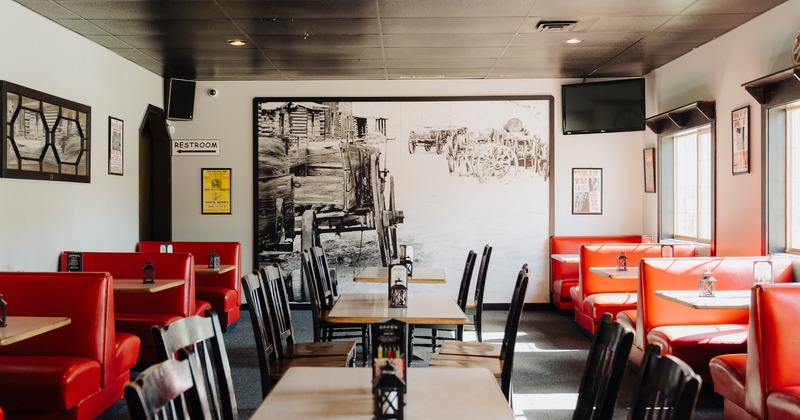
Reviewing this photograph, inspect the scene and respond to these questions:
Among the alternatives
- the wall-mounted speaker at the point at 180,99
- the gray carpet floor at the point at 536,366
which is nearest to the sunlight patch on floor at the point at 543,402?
the gray carpet floor at the point at 536,366

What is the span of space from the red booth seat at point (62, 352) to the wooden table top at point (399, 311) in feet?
4.95

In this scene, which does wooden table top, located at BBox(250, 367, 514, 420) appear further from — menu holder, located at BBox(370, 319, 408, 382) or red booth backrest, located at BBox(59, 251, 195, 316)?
red booth backrest, located at BBox(59, 251, 195, 316)

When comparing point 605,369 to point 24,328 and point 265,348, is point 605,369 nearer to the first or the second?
point 265,348

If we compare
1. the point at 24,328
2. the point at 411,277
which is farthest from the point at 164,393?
the point at 411,277

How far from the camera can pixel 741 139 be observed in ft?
19.6

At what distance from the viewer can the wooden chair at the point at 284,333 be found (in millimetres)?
3936

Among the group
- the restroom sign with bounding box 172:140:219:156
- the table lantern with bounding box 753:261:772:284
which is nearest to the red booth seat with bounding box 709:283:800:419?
the table lantern with bounding box 753:261:772:284

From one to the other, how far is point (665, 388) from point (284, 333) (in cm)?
293

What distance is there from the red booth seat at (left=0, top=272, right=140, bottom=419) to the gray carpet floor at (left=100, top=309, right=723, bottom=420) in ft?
1.49

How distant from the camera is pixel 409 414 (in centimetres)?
214

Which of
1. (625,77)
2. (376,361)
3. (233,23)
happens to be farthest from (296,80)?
(376,361)

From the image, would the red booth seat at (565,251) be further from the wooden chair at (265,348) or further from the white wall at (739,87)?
the wooden chair at (265,348)

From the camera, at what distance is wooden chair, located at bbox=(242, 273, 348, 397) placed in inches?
140

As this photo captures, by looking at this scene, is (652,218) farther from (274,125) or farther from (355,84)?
(274,125)
